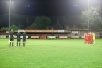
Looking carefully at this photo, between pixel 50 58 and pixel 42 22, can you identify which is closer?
pixel 50 58

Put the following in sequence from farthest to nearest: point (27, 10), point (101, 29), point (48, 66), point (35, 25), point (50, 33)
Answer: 1. point (27, 10)
2. point (35, 25)
3. point (101, 29)
4. point (50, 33)
5. point (48, 66)

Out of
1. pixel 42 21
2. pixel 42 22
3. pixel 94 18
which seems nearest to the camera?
pixel 94 18

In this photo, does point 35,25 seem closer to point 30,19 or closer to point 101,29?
point 30,19

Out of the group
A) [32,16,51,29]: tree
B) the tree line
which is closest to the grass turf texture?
the tree line

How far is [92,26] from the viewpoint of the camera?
8919cm

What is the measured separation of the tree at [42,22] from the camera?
10857 centimetres

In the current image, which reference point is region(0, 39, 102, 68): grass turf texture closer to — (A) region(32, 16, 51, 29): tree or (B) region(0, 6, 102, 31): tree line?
(B) region(0, 6, 102, 31): tree line

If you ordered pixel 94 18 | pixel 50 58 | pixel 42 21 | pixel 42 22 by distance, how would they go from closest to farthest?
1. pixel 50 58
2. pixel 94 18
3. pixel 42 21
4. pixel 42 22

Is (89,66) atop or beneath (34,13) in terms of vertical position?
beneath

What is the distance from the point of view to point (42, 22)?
4316 inches

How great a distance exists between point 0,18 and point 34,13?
14986 mm

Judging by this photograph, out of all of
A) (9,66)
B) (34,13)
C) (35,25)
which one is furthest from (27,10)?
(9,66)

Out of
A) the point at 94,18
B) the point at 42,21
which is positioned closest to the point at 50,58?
the point at 94,18

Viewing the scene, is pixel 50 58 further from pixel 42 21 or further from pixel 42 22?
pixel 42 22
